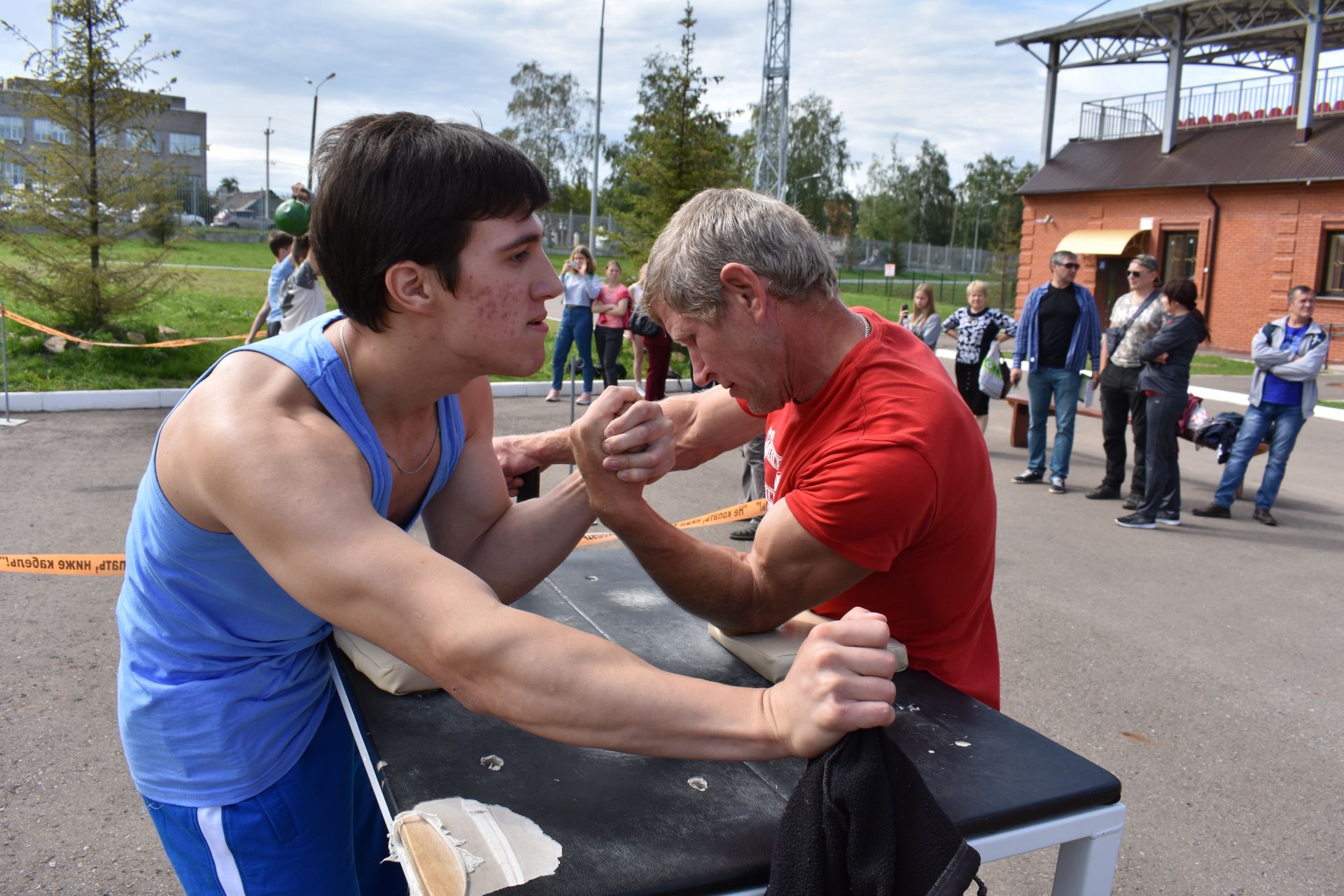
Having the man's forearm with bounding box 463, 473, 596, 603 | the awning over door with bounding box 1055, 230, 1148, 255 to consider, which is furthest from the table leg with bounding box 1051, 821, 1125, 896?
the awning over door with bounding box 1055, 230, 1148, 255

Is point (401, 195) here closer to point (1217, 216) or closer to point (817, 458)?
point (817, 458)

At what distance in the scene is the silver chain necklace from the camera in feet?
5.42

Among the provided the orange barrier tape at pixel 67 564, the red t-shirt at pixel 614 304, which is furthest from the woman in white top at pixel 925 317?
the orange barrier tape at pixel 67 564

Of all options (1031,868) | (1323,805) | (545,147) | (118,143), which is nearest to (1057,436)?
(1323,805)

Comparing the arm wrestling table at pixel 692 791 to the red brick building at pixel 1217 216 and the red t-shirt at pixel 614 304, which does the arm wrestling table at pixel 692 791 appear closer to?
the red t-shirt at pixel 614 304

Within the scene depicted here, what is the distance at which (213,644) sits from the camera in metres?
1.62

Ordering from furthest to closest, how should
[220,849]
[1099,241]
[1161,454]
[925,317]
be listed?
[1099,241] < [925,317] < [1161,454] < [220,849]

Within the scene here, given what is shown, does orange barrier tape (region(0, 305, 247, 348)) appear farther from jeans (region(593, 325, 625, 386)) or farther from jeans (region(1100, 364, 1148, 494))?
jeans (region(1100, 364, 1148, 494))

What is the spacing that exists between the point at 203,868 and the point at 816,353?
4.85 ft

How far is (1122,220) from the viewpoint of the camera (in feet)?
90.2

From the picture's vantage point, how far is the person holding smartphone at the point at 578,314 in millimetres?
12422

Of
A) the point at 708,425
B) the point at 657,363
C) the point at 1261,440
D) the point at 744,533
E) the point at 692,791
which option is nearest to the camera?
the point at 692,791

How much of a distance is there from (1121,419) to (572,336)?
6779 mm

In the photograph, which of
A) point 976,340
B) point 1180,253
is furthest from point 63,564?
point 1180,253
